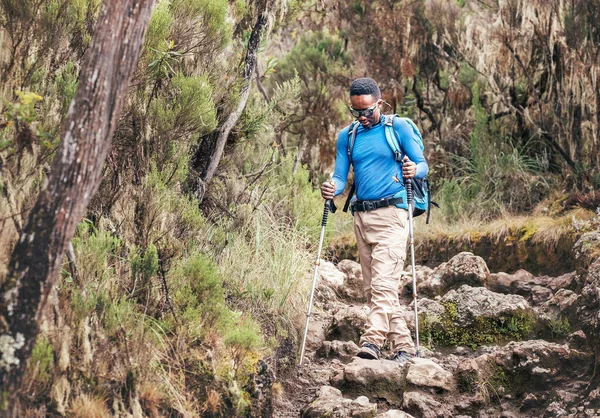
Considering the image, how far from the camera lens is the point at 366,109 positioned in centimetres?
673

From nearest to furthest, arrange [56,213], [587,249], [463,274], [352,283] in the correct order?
1. [56,213]
2. [587,249]
3. [463,274]
4. [352,283]

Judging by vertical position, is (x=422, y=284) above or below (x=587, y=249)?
below

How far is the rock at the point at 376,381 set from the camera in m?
6.10

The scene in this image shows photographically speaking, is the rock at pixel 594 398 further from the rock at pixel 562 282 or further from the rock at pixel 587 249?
the rock at pixel 562 282

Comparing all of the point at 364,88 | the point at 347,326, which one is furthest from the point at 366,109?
the point at 347,326

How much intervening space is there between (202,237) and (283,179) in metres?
4.27

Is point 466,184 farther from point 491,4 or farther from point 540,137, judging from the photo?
point 491,4

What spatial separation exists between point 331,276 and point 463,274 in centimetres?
160

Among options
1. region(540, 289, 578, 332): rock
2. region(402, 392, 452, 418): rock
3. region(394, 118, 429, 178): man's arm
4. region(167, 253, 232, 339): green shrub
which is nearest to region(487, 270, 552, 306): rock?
region(540, 289, 578, 332): rock

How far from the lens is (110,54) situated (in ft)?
13.5

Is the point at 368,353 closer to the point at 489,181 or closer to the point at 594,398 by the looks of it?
the point at 594,398

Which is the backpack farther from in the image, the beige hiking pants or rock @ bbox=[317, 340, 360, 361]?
rock @ bbox=[317, 340, 360, 361]

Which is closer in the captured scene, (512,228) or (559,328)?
(559,328)

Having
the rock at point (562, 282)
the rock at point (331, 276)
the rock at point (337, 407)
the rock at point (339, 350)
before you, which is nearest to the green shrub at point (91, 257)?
the rock at point (337, 407)
